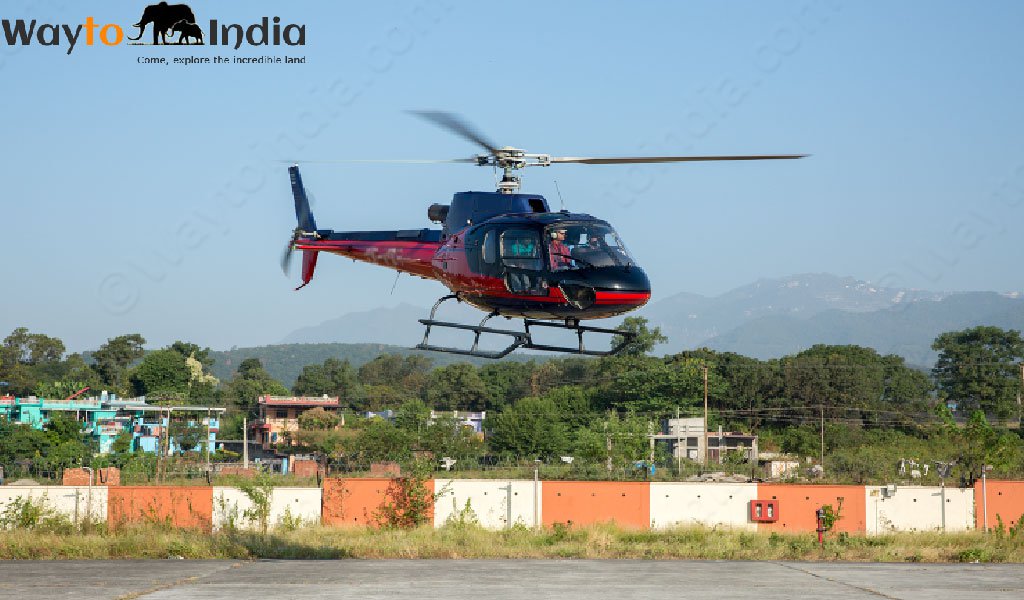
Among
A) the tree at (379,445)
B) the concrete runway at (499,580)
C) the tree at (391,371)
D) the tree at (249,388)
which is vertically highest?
the tree at (391,371)

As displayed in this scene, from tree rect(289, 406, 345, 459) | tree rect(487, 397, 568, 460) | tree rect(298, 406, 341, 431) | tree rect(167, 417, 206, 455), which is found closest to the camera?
tree rect(487, 397, 568, 460)

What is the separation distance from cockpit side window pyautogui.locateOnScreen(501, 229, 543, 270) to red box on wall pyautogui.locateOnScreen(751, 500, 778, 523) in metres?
18.0

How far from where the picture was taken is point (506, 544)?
A: 30.4 m

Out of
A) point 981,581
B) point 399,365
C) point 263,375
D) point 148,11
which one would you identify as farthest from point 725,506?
point 399,365

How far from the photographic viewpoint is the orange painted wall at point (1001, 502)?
34562 millimetres

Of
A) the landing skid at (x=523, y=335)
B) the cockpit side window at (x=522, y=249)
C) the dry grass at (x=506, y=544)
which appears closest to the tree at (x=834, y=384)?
the dry grass at (x=506, y=544)

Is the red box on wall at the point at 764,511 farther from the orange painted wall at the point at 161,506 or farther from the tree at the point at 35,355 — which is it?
the tree at the point at 35,355

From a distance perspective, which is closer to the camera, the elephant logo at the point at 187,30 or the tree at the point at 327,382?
the elephant logo at the point at 187,30

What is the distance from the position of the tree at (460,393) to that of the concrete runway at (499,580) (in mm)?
79129

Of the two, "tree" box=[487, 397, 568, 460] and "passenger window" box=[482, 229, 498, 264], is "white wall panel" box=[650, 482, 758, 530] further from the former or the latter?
"tree" box=[487, 397, 568, 460]

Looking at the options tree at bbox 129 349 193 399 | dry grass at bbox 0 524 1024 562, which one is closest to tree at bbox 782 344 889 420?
dry grass at bbox 0 524 1024 562

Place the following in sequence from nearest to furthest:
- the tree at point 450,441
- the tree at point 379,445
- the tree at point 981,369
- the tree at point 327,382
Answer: the tree at point 450,441 → the tree at point 379,445 → the tree at point 981,369 → the tree at point 327,382

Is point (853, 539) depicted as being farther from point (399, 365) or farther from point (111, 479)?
point (399, 365)

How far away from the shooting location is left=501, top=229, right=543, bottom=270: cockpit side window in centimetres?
1911
